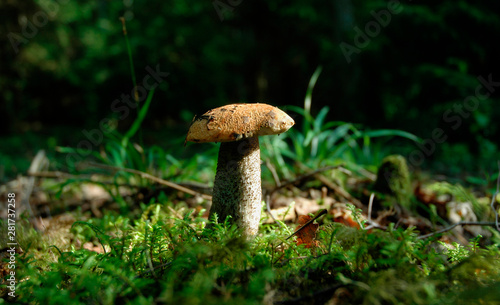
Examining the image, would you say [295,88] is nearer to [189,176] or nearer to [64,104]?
[189,176]

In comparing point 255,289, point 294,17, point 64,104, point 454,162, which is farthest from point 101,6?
point 255,289
